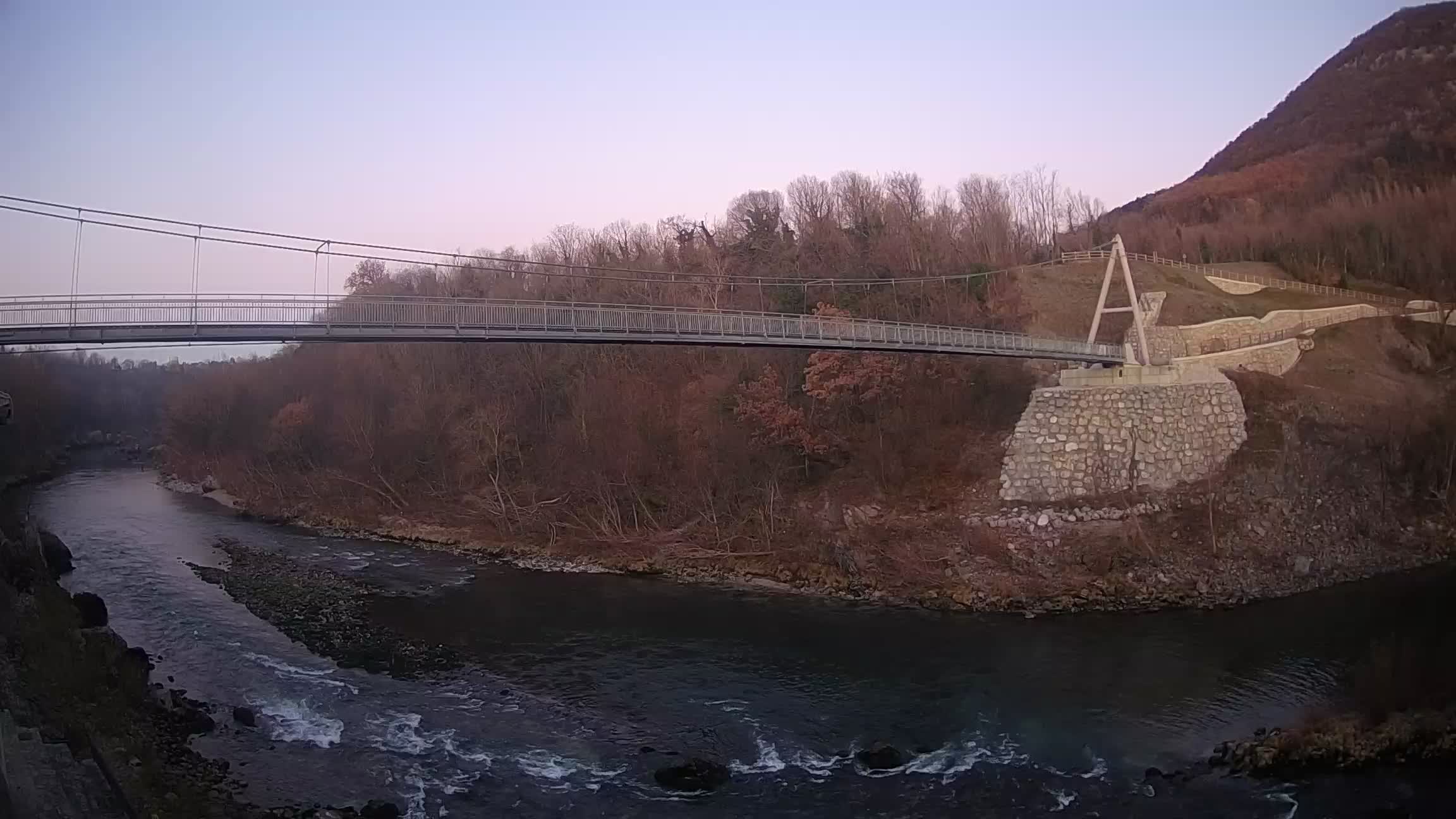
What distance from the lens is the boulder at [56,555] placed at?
22219 millimetres


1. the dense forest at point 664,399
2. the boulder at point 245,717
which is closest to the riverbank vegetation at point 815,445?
the dense forest at point 664,399

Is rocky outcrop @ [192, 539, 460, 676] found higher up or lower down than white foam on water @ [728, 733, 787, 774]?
lower down

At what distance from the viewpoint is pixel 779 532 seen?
23891 mm

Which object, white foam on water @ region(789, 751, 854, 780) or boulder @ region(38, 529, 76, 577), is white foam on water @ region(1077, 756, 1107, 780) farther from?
boulder @ region(38, 529, 76, 577)

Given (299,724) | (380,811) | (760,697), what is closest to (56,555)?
(299,724)

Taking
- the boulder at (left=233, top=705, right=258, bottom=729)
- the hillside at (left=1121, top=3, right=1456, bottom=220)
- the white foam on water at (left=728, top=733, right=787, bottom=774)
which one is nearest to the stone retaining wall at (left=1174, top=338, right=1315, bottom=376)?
the white foam on water at (left=728, top=733, right=787, bottom=774)

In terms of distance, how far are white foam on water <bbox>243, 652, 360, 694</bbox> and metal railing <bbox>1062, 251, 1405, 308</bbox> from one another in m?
28.6

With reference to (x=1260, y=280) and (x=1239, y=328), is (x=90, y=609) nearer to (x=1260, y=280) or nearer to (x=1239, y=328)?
(x=1239, y=328)

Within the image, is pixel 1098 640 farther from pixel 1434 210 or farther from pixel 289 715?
pixel 1434 210

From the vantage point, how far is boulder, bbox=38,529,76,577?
2222 cm

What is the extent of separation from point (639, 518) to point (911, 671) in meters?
12.9

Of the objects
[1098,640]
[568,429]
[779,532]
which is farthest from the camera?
[568,429]

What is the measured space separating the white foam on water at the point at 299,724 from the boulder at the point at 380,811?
2.38 meters

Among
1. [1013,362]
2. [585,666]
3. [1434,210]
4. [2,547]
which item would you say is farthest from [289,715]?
[1434,210]
